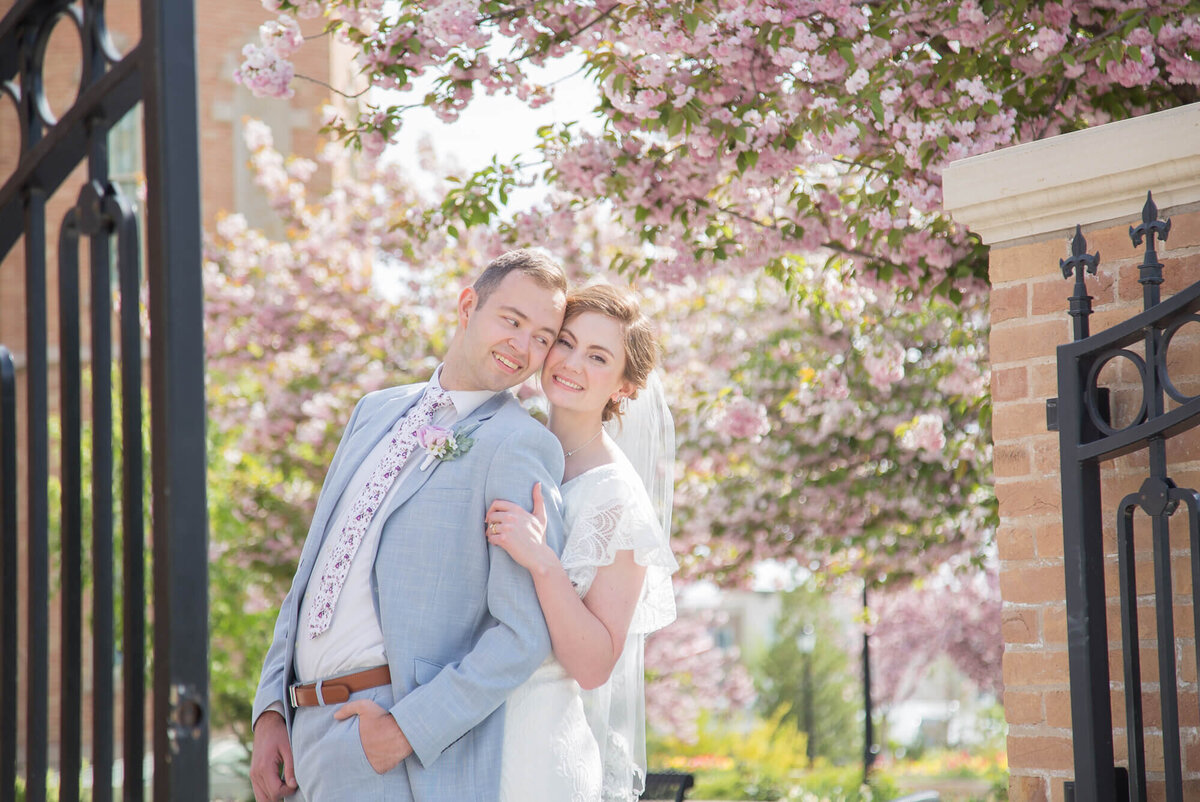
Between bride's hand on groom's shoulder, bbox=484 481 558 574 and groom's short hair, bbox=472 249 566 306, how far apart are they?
1.96ft

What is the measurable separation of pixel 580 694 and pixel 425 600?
59cm

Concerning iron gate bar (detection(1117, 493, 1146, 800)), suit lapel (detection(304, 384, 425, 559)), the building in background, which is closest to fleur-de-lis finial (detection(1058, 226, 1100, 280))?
iron gate bar (detection(1117, 493, 1146, 800))

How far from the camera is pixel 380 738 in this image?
265 centimetres

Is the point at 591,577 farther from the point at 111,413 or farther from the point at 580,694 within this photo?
the point at 111,413

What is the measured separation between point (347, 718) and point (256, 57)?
3177 mm

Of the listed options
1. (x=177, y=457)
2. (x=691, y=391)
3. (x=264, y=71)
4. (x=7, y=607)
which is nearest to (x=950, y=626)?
(x=691, y=391)

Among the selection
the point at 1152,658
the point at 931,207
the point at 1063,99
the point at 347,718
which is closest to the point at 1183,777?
the point at 1152,658

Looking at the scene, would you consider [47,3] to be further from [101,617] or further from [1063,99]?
[1063,99]

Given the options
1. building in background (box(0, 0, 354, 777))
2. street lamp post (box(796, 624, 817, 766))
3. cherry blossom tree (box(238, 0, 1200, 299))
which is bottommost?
street lamp post (box(796, 624, 817, 766))

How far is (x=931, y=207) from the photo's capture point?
4430 mm

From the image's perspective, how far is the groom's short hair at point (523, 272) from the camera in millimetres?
3113

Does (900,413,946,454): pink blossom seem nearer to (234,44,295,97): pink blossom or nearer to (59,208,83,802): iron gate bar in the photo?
(234,44,295,97): pink blossom

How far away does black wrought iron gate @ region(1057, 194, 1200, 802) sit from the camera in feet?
8.58

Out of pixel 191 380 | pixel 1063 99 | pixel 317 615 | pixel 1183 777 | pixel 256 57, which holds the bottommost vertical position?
pixel 1183 777
